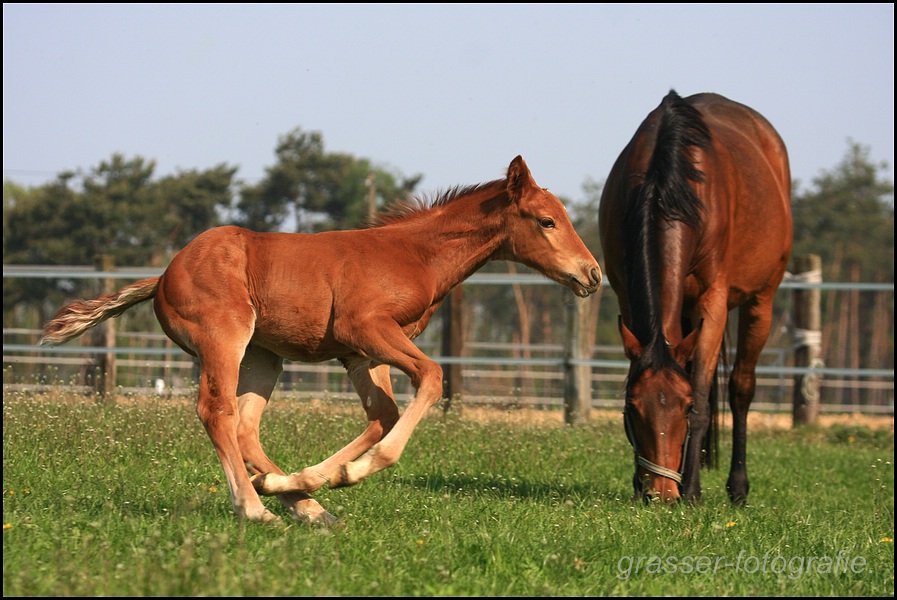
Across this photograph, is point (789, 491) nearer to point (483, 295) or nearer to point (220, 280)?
point (220, 280)

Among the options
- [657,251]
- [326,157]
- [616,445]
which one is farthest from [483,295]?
[657,251]

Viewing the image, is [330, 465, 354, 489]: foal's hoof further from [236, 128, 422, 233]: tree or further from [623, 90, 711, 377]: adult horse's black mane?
[236, 128, 422, 233]: tree

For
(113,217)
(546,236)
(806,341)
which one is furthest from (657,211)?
(113,217)

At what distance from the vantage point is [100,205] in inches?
1352

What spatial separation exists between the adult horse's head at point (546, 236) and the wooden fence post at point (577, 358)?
6.37 metres

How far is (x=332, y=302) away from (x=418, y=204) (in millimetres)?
940

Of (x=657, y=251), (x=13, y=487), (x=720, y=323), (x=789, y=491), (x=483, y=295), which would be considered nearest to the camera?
(x=13, y=487)

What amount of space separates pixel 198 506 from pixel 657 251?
3.12 metres

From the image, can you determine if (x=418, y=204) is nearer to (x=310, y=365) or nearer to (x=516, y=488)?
(x=516, y=488)

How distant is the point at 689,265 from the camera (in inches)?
257

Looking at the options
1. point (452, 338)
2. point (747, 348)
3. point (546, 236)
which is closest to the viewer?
point (546, 236)

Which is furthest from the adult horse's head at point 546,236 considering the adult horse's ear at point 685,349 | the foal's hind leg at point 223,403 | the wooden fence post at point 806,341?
the wooden fence post at point 806,341

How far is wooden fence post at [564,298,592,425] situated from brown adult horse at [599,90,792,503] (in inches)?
Result: 144

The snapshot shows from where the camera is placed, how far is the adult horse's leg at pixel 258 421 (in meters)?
4.77
